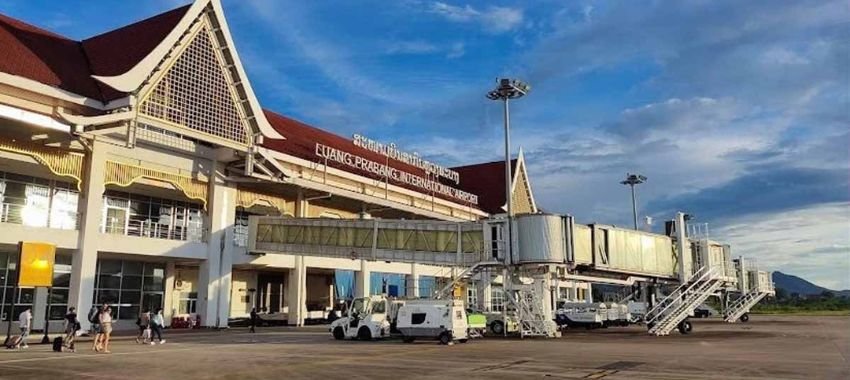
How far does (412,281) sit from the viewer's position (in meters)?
59.8

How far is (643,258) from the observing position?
40.7 m

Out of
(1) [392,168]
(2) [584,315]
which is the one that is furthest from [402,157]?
(2) [584,315]

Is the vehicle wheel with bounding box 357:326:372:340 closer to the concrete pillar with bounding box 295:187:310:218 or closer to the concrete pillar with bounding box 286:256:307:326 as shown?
the concrete pillar with bounding box 286:256:307:326

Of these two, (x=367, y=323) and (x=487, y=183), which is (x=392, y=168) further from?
(x=367, y=323)

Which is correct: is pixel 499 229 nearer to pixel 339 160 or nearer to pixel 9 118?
pixel 339 160

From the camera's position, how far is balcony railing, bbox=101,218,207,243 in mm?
39625

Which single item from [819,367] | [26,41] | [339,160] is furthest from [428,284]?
[819,367]

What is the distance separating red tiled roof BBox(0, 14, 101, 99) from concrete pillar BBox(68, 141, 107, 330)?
12.3ft

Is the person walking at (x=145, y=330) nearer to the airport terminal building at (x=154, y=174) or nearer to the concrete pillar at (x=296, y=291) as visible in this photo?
the airport terminal building at (x=154, y=174)

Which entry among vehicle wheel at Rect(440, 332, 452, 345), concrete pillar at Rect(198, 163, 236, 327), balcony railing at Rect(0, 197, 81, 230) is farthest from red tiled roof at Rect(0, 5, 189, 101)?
vehicle wheel at Rect(440, 332, 452, 345)

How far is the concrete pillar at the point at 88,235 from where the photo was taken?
34875 millimetres

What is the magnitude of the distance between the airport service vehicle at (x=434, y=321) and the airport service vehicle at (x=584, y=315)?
66.3 feet

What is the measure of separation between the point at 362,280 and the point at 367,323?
2183 centimetres

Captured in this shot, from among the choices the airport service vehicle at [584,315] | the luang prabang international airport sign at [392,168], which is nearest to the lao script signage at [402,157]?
the luang prabang international airport sign at [392,168]
